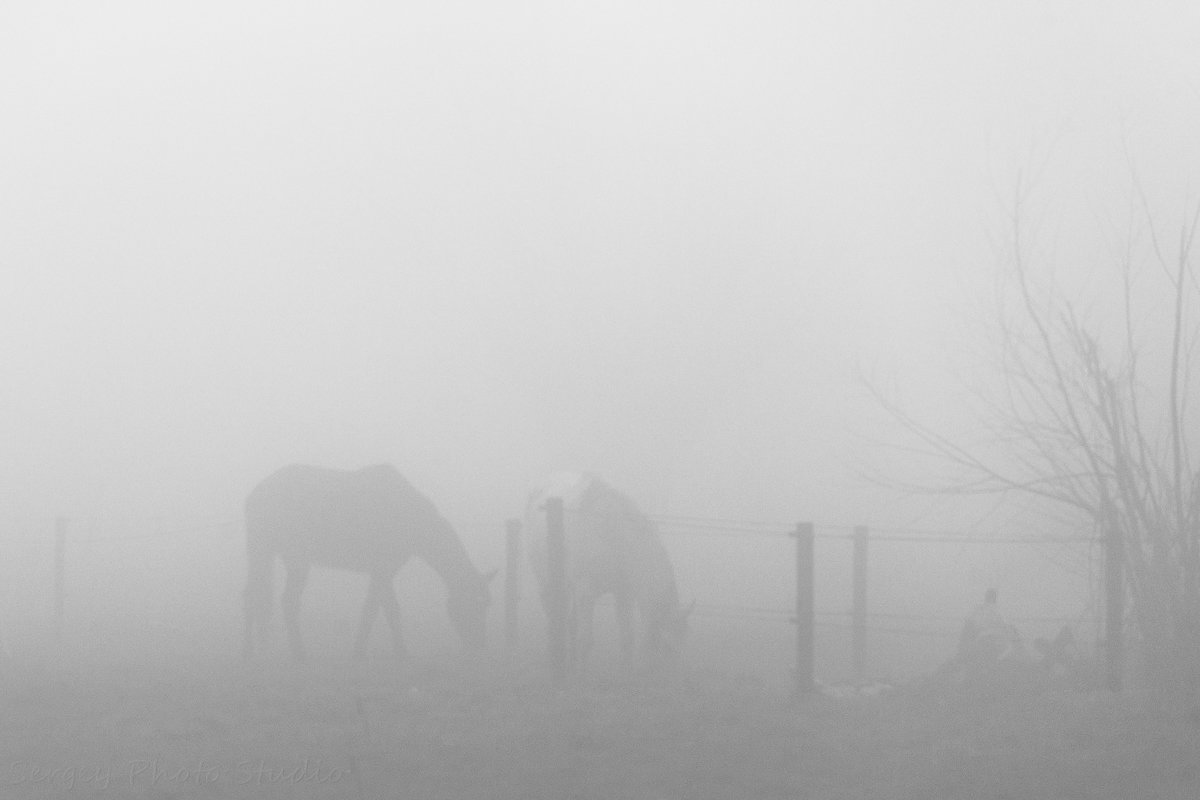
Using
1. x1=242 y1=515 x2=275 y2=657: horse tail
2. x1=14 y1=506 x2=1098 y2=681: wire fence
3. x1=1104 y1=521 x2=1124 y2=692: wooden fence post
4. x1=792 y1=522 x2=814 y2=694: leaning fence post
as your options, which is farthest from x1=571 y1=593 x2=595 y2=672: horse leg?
x1=1104 y1=521 x2=1124 y2=692: wooden fence post

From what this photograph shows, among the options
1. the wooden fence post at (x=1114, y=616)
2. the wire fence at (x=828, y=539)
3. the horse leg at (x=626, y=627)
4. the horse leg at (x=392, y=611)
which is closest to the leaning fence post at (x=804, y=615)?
the wire fence at (x=828, y=539)

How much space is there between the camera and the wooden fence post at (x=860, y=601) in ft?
44.1

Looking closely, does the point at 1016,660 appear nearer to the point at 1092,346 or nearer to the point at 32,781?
the point at 1092,346

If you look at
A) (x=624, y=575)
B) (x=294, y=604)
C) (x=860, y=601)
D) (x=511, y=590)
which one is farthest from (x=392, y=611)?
(x=860, y=601)

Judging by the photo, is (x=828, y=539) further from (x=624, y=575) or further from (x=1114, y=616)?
(x=1114, y=616)

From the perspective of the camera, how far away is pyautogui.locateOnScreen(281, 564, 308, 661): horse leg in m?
14.0

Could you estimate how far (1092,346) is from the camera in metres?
9.53

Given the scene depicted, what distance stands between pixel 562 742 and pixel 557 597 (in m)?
3.10

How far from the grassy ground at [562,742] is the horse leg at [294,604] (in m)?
2.97

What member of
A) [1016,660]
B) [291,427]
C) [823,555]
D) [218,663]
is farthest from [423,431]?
[1016,660]

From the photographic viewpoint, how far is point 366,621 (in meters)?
14.1

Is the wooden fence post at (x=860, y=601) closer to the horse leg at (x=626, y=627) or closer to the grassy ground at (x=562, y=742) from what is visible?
the horse leg at (x=626, y=627)

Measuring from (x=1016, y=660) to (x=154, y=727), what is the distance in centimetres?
667

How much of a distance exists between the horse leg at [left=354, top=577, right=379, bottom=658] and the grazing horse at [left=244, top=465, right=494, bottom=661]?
22 mm
